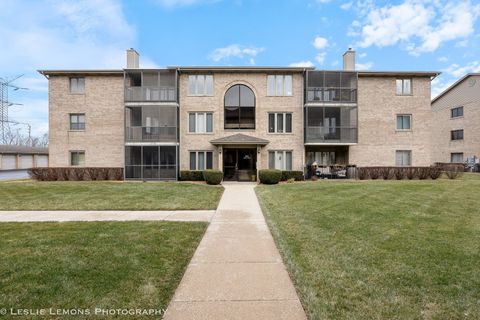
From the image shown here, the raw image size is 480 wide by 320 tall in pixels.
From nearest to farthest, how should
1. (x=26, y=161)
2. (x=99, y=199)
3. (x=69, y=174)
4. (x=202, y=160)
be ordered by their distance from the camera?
(x=99, y=199), (x=69, y=174), (x=202, y=160), (x=26, y=161)

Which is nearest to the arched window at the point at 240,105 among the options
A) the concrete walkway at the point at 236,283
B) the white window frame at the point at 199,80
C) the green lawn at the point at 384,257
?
the white window frame at the point at 199,80

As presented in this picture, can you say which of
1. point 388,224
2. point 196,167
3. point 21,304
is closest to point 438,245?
point 388,224

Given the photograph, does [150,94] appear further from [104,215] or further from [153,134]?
[104,215]

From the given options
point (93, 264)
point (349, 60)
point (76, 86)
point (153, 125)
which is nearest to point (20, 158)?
point (76, 86)

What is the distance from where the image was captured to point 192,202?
10828 mm

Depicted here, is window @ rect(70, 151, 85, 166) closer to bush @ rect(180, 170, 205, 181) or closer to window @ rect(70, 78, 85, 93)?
window @ rect(70, 78, 85, 93)

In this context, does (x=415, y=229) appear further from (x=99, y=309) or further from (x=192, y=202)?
(x=192, y=202)

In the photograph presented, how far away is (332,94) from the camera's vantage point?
20656mm

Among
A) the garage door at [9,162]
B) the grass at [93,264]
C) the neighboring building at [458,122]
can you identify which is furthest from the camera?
the garage door at [9,162]

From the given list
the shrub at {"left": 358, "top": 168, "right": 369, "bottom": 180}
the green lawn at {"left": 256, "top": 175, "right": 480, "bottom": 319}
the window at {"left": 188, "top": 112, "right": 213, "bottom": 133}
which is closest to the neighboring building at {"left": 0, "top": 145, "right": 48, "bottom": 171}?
the window at {"left": 188, "top": 112, "right": 213, "bottom": 133}

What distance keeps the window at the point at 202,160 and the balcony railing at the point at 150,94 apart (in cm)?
484

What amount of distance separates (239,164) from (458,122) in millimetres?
29684

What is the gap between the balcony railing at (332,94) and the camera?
2044 cm

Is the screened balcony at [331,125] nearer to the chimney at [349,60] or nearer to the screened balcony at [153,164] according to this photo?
the chimney at [349,60]
